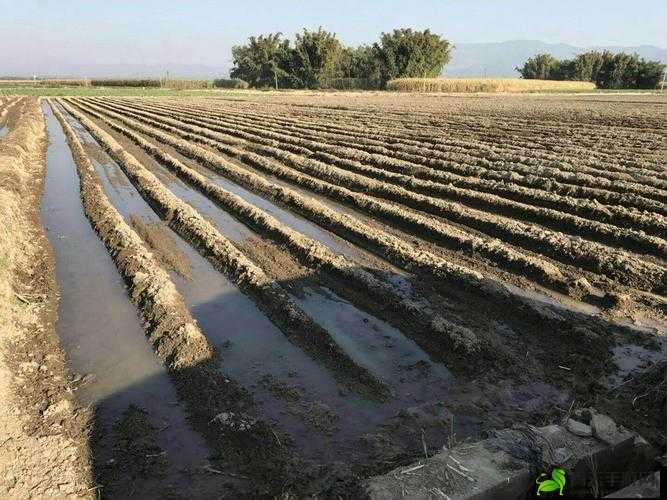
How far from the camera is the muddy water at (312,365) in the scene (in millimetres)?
4180

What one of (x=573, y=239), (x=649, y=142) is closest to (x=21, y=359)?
(x=573, y=239)

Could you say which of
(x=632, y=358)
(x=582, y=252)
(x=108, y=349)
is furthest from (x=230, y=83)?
(x=632, y=358)

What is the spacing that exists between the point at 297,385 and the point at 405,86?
5836 cm

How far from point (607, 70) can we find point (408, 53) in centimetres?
2579

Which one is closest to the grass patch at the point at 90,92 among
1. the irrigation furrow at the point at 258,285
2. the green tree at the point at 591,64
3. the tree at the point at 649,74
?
the green tree at the point at 591,64

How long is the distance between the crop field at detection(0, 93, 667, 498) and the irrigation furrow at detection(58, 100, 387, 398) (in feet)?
0.10

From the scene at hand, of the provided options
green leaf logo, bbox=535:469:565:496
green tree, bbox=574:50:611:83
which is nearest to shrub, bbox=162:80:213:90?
green tree, bbox=574:50:611:83

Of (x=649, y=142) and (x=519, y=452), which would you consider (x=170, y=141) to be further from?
(x=519, y=452)

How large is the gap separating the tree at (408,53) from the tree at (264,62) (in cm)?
1311

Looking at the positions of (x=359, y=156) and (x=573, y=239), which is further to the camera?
(x=359, y=156)

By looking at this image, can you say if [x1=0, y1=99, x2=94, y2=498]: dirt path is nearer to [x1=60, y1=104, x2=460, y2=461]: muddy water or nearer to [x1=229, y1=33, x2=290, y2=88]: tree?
[x1=60, y1=104, x2=460, y2=461]: muddy water

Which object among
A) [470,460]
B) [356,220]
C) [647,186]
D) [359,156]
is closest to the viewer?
[470,460]

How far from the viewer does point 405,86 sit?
58.6 m

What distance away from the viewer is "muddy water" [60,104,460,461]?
4.18 meters
